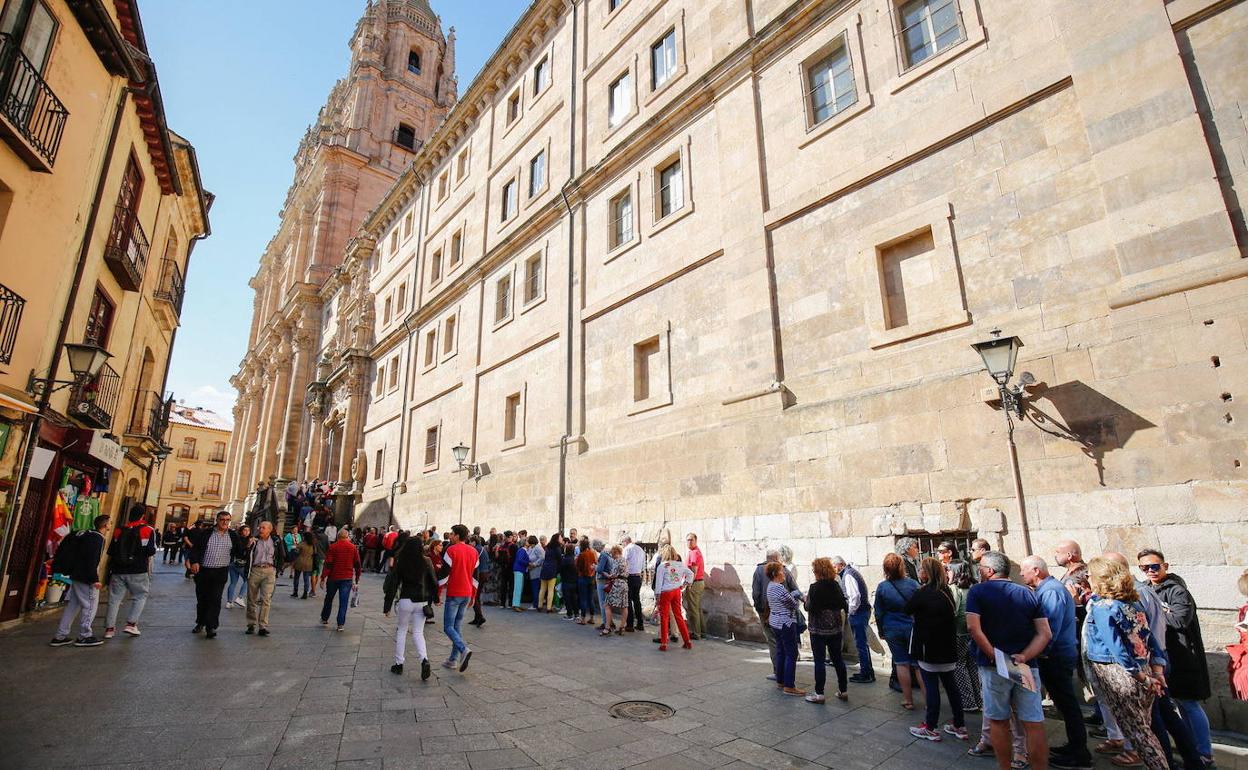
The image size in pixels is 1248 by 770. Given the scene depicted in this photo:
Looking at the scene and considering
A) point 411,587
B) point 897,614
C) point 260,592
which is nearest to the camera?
point 897,614

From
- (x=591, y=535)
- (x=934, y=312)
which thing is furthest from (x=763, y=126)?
(x=591, y=535)

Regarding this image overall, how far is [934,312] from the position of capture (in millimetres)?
8789

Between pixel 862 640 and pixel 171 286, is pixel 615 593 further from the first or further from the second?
pixel 171 286

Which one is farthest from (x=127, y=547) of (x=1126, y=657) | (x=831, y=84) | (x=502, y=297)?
(x=831, y=84)

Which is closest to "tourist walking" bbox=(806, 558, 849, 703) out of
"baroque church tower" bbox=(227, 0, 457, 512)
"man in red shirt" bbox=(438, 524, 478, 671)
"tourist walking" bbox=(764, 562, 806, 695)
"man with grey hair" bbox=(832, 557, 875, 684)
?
"tourist walking" bbox=(764, 562, 806, 695)

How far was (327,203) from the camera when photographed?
4269 centimetres

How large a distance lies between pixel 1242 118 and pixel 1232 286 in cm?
208

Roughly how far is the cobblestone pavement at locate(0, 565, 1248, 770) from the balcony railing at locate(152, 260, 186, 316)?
1067cm

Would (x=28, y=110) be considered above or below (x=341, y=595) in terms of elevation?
above

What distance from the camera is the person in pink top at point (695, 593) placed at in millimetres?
10133

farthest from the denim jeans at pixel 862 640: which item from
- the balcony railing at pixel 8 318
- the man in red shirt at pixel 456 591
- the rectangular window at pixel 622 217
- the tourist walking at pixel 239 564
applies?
the balcony railing at pixel 8 318

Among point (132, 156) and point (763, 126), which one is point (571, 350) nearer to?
point (763, 126)

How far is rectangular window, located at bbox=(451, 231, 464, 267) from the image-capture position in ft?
77.7

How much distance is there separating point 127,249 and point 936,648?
15.9 m
